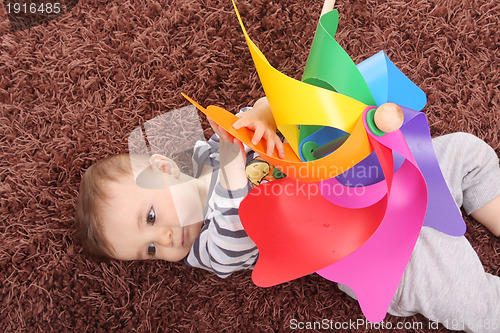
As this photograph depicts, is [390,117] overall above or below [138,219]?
above

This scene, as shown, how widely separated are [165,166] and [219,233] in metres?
0.18

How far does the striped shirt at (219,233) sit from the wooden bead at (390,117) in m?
0.30

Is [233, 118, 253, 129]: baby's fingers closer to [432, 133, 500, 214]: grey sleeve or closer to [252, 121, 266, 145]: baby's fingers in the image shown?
[252, 121, 266, 145]: baby's fingers

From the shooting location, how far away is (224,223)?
2.45 ft

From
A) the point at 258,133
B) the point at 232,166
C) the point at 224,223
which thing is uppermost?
the point at 258,133

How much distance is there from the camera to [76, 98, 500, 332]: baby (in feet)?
2.47

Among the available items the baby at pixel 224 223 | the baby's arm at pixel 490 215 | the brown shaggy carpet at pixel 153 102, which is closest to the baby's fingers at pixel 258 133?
the baby at pixel 224 223

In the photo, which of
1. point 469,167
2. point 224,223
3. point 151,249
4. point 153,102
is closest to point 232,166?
point 224,223

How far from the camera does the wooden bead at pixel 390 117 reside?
0.46 meters

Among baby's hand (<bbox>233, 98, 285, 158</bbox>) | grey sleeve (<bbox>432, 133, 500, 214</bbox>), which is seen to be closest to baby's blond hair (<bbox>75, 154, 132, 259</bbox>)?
baby's hand (<bbox>233, 98, 285, 158</bbox>)

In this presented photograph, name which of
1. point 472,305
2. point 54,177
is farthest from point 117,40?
point 472,305

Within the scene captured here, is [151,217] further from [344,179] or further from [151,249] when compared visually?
[344,179]

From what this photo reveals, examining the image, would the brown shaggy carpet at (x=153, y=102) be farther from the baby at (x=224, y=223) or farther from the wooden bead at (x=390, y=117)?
the wooden bead at (x=390, y=117)

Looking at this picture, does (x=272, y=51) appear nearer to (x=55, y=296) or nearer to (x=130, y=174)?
(x=130, y=174)
